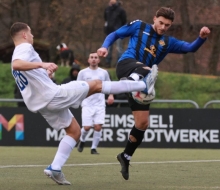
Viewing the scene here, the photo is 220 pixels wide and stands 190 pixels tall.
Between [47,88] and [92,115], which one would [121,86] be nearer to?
[47,88]

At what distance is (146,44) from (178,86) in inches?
535

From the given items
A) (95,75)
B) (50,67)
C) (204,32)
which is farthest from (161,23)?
(95,75)

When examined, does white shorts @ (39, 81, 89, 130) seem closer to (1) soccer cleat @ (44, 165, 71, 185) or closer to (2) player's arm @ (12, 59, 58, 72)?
(2) player's arm @ (12, 59, 58, 72)

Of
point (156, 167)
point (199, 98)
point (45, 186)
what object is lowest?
point (199, 98)

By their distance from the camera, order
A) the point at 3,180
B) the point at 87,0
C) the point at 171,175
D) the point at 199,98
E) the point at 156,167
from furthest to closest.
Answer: the point at 87,0 → the point at 199,98 → the point at 156,167 → the point at 171,175 → the point at 3,180

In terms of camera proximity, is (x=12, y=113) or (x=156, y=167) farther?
(x=12, y=113)

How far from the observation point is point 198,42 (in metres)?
10.3

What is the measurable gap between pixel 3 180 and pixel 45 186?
0.79 m

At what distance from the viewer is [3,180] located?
31.4 ft

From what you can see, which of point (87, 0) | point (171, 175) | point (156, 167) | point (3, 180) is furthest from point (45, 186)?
point (87, 0)

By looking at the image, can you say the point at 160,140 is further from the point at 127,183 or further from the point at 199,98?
the point at 127,183

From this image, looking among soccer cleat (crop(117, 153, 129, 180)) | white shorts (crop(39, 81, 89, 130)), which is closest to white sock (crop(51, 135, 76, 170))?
white shorts (crop(39, 81, 89, 130))

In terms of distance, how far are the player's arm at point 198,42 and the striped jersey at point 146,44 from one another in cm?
9

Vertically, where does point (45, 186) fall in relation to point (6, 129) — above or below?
above
